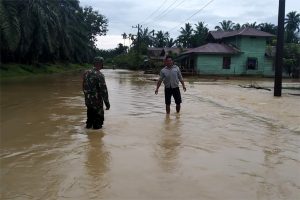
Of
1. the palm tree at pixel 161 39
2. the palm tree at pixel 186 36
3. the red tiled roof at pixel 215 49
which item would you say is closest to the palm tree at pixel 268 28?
the palm tree at pixel 186 36

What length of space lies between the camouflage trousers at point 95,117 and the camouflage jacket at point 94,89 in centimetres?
9

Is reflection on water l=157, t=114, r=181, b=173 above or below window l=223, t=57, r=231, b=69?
below

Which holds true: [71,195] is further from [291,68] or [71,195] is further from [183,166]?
[291,68]

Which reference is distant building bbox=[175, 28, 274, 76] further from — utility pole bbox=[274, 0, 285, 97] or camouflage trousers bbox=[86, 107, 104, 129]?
camouflage trousers bbox=[86, 107, 104, 129]

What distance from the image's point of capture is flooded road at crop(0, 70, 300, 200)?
17.4ft

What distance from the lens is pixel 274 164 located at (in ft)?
22.1

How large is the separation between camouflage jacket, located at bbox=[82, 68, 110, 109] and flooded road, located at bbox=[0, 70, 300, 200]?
0.62m

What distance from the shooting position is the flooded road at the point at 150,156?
208 inches

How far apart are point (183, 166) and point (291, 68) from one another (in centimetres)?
4590

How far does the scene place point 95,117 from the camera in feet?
31.1

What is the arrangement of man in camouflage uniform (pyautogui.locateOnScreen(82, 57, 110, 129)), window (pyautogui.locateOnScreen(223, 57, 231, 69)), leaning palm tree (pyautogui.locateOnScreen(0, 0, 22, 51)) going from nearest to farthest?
man in camouflage uniform (pyautogui.locateOnScreen(82, 57, 110, 129)) < leaning palm tree (pyautogui.locateOnScreen(0, 0, 22, 51)) < window (pyautogui.locateOnScreen(223, 57, 231, 69))

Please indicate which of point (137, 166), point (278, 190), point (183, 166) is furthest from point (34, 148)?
point (278, 190)

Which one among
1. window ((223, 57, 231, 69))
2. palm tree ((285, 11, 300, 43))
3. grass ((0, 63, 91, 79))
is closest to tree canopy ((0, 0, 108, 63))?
grass ((0, 63, 91, 79))

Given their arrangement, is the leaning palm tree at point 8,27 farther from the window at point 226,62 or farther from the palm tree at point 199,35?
the palm tree at point 199,35
